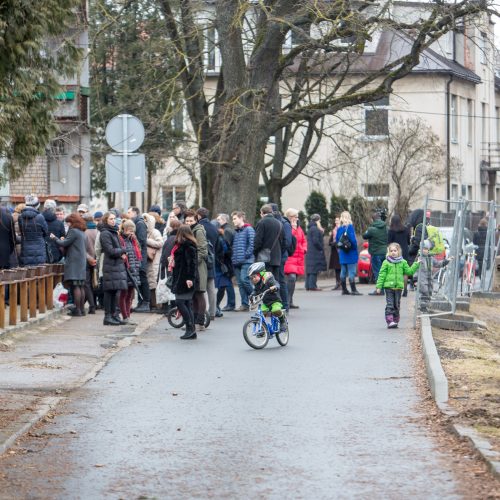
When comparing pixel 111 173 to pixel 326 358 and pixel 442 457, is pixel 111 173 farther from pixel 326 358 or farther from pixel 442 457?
pixel 442 457

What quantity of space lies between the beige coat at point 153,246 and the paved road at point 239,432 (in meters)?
5.78

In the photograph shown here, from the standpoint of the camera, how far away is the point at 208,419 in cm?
→ 1105

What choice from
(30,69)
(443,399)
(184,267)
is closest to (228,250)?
(184,267)

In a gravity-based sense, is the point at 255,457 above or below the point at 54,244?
below

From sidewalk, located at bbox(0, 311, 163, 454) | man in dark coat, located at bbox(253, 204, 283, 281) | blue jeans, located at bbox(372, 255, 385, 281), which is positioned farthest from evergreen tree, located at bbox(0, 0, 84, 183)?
blue jeans, located at bbox(372, 255, 385, 281)

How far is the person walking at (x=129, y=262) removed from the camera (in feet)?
66.5

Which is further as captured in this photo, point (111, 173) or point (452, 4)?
point (452, 4)

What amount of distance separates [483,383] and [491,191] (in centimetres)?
4926

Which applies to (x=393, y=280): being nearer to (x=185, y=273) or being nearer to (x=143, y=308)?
(x=185, y=273)

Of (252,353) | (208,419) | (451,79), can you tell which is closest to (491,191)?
(451,79)

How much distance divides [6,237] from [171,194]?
122ft

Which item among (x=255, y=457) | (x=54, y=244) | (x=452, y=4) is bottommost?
(x=255, y=457)

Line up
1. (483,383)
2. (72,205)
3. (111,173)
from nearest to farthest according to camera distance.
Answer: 1. (483,383)
2. (111,173)
3. (72,205)

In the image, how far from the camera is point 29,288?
19.4 metres
